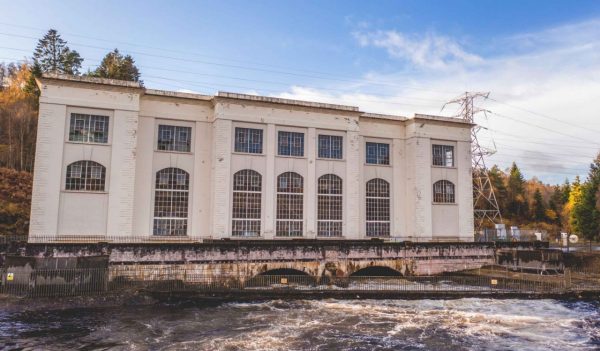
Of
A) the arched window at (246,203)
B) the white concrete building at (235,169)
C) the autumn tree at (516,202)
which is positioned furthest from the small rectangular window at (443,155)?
the autumn tree at (516,202)

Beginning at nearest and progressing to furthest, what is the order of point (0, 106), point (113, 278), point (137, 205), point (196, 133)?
point (113, 278) → point (137, 205) → point (196, 133) → point (0, 106)

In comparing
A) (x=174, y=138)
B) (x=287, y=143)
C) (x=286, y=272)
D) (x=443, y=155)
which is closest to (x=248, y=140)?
(x=287, y=143)

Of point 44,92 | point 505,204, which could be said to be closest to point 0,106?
point 44,92

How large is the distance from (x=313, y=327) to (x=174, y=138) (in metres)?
20.3

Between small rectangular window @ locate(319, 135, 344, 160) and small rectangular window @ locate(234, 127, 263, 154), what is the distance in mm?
5326

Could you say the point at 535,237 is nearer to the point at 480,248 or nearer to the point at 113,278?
the point at 480,248

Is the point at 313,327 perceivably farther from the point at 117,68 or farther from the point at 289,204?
the point at 117,68

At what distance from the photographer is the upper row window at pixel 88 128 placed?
1207 inches

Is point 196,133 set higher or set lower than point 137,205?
higher

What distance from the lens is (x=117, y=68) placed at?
57094mm

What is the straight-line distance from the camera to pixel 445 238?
1555 inches

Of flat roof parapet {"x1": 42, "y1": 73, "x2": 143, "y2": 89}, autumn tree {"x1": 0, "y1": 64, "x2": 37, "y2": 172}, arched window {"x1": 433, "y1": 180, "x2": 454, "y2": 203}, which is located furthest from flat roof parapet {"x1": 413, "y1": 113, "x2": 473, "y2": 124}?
autumn tree {"x1": 0, "y1": 64, "x2": 37, "y2": 172}

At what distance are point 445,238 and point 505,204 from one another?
55916 mm

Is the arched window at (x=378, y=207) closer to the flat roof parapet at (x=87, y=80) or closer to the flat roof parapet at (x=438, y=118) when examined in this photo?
the flat roof parapet at (x=438, y=118)
